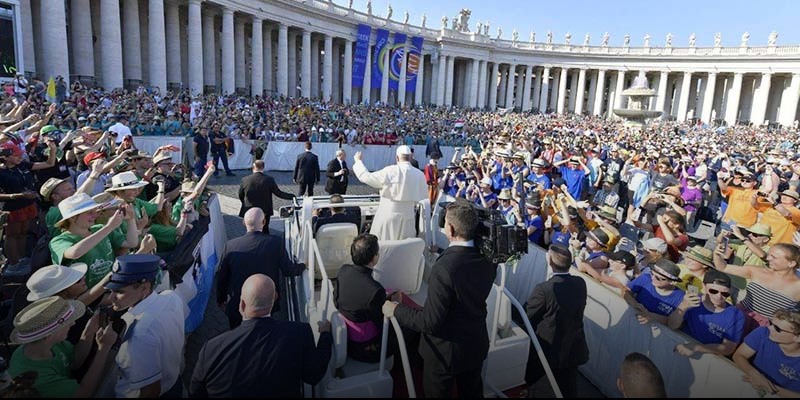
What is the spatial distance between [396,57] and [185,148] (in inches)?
1463

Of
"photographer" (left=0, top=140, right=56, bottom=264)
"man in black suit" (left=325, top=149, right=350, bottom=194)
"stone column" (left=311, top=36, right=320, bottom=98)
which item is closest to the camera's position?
"photographer" (left=0, top=140, right=56, bottom=264)

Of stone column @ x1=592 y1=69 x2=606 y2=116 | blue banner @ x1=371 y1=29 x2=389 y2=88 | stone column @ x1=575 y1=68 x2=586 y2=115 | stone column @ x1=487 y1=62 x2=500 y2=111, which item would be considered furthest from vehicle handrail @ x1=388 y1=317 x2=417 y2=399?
stone column @ x1=575 y1=68 x2=586 y2=115

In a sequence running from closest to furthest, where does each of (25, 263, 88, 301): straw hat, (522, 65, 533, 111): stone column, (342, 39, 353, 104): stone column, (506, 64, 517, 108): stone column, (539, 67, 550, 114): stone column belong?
1. (25, 263, 88, 301): straw hat
2. (342, 39, 353, 104): stone column
3. (506, 64, 517, 108): stone column
4. (539, 67, 550, 114): stone column
5. (522, 65, 533, 111): stone column

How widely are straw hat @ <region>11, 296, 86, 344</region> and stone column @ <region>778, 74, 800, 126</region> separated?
7166cm

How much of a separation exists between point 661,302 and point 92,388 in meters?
5.05

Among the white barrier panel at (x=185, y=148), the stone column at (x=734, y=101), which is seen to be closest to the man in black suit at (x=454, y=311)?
the white barrier panel at (x=185, y=148)

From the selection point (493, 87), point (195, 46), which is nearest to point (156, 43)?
point (195, 46)

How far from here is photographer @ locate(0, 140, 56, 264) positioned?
20.4 ft

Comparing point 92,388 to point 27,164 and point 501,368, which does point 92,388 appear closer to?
point 501,368

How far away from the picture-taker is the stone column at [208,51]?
124 feet

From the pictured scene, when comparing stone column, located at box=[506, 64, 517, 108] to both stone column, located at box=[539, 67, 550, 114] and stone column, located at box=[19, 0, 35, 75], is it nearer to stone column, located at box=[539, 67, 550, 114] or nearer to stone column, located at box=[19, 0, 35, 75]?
stone column, located at box=[539, 67, 550, 114]

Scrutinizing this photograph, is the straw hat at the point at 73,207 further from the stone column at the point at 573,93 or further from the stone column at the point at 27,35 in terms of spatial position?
the stone column at the point at 573,93

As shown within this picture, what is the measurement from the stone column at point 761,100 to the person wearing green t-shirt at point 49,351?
Result: 2781 inches

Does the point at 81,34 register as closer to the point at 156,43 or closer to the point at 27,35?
the point at 27,35
